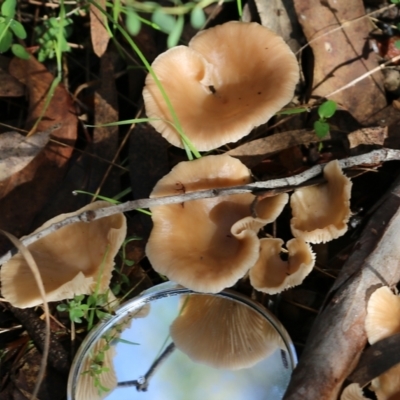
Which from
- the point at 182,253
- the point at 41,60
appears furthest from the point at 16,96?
the point at 182,253

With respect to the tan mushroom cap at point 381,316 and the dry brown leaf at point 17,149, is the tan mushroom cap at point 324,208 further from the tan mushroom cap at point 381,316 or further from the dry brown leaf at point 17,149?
the dry brown leaf at point 17,149

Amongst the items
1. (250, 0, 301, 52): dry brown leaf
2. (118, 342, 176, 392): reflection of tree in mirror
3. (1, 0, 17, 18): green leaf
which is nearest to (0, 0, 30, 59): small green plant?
(1, 0, 17, 18): green leaf

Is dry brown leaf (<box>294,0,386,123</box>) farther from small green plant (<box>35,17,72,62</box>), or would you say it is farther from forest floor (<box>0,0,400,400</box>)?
small green plant (<box>35,17,72,62</box>)

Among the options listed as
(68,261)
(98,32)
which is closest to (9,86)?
(98,32)

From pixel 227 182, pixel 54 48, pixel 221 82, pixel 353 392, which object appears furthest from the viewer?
pixel 54 48

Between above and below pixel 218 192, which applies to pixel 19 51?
above

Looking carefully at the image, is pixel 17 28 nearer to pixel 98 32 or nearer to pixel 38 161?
pixel 98 32

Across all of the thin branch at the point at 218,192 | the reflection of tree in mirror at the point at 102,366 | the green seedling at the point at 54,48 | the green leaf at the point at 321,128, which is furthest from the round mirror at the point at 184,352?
the green seedling at the point at 54,48
